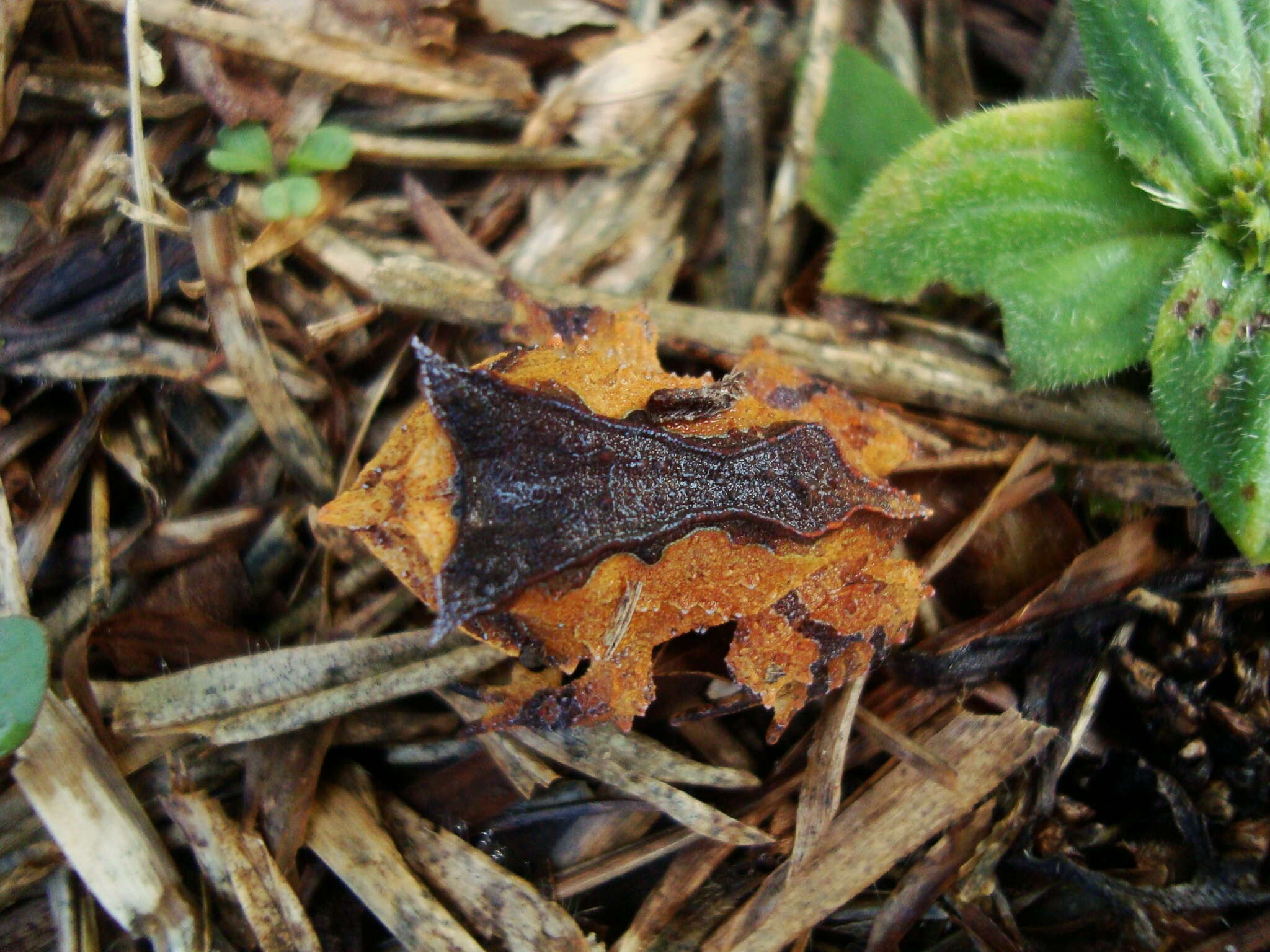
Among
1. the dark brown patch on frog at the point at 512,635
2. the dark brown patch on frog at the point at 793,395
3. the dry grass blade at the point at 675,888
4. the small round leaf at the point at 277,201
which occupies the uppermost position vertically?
the small round leaf at the point at 277,201

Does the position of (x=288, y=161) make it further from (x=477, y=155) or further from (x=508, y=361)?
(x=508, y=361)

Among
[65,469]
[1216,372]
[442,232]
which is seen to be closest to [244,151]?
[442,232]

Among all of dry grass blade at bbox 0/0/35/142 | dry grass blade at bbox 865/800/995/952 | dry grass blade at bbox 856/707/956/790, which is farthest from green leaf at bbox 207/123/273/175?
dry grass blade at bbox 865/800/995/952

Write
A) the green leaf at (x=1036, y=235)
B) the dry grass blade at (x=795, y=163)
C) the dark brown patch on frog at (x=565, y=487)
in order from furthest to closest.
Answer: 1. the dry grass blade at (x=795, y=163)
2. the green leaf at (x=1036, y=235)
3. the dark brown patch on frog at (x=565, y=487)

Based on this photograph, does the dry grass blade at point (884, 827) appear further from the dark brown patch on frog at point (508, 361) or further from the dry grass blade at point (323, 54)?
the dry grass blade at point (323, 54)

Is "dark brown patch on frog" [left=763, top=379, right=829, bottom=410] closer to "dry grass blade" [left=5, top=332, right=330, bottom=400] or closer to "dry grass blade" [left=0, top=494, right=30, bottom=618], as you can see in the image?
"dry grass blade" [left=5, top=332, right=330, bottom=400]

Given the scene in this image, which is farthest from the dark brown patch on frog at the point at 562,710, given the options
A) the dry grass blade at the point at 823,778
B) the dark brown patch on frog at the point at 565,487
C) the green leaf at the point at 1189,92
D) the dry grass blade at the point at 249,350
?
the green leaf at the point at 1189,92

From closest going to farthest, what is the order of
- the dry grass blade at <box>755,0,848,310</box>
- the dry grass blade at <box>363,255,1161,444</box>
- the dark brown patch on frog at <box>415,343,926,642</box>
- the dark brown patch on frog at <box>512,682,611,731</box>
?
1. the dark brown patch on frog at <box>415,343,926,642</box>
2. the dark brown patch on frog at <box>512,682,611,731</box>
3. the dry grass blade at <box>363,255,1161,444</box>
4. the dry grass blade at <box>755,0,848,310</box>
